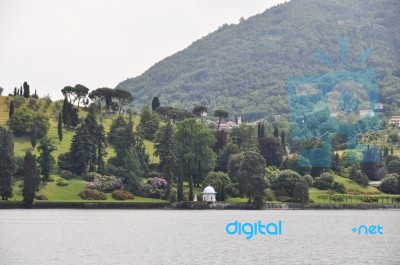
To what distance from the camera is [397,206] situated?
162375 mm

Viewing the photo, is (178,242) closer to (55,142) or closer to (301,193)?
(301,193)

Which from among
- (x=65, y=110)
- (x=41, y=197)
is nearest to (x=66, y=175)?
(x=41, y=197)

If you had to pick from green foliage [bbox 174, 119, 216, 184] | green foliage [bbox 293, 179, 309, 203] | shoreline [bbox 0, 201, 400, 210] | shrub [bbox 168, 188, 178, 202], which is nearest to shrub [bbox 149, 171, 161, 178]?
green foliage [bbox 174, 119, 216, 184]

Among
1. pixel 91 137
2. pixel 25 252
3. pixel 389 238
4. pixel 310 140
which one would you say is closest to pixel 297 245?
pixel 389 238

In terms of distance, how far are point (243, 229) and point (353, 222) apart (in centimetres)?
2422

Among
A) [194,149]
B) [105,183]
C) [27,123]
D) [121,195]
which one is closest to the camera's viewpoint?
[121,195]

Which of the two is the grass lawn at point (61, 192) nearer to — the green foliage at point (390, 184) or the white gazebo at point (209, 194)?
the white gazebo at point (209, 194)

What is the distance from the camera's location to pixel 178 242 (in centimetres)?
7950

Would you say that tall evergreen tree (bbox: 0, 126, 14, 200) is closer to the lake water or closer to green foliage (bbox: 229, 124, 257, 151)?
the lake water

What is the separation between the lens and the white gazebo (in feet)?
478

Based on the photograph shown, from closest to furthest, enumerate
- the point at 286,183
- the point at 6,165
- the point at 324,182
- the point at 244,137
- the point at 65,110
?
the point at 6,165, the point at 286,183, the point at 324,182, the point at 65,110, the point at 244,137

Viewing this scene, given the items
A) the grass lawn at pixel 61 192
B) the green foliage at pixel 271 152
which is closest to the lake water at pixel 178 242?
the grass lawn at pixel 61 192

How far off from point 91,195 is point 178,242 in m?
64.9

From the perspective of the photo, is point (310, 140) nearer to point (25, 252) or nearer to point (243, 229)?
point (243, 229)
